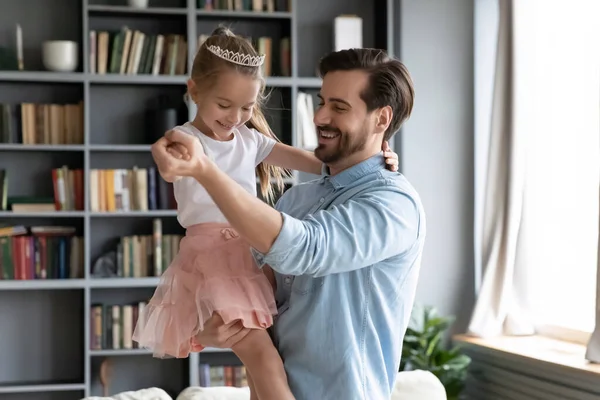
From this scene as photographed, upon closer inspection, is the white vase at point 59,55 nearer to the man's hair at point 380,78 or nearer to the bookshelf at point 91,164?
the bookshelf at point 91,164

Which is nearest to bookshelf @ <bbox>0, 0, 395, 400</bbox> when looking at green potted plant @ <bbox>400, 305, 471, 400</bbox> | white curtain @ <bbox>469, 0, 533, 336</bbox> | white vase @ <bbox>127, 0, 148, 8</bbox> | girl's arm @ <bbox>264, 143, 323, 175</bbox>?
white vase @ <bbox>127, 0, 148, 8</bbox>

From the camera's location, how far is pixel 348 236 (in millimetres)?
1821

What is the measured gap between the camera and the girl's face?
6.77ft

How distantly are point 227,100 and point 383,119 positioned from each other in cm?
34

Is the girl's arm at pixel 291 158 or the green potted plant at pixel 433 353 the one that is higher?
the girl's arm at pixel 291 158

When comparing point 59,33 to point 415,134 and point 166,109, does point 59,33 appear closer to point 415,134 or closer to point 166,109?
point 166,109

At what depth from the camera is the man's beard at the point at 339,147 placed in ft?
6.69

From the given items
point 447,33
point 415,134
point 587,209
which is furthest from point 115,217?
point 587,209

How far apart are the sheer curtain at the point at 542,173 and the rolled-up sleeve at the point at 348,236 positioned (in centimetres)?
292

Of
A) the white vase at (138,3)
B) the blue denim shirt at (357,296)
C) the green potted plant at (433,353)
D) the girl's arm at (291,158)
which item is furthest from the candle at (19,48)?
the blue denim shirt at (357,296)

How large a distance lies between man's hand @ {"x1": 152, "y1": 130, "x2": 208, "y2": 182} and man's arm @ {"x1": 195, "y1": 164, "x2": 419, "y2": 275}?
0.03 m

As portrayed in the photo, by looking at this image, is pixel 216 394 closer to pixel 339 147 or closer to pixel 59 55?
pixel 339 147

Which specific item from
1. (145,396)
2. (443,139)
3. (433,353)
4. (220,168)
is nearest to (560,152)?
(443,139)

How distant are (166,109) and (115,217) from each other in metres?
0.73
